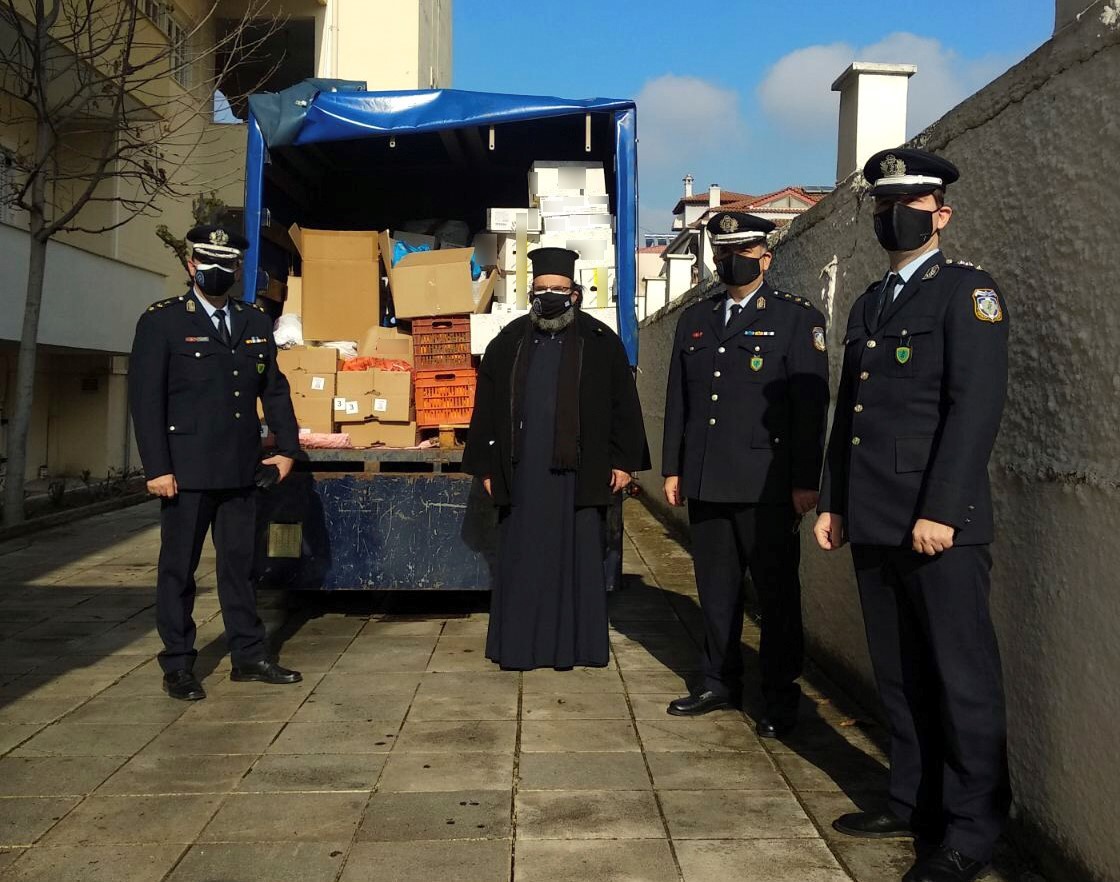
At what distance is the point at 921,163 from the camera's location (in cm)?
318

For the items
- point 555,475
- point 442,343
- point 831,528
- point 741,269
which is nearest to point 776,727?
point 831,528

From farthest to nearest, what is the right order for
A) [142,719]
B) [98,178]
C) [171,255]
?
[171,255] < [98,178] < [142,719]

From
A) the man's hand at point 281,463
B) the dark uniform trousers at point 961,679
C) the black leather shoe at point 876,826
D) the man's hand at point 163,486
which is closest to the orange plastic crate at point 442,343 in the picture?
the man's hand at point 281,463

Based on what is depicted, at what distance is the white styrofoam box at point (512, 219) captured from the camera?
6.82m

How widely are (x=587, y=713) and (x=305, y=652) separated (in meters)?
1.88

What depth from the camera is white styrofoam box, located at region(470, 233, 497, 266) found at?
7.35 metres

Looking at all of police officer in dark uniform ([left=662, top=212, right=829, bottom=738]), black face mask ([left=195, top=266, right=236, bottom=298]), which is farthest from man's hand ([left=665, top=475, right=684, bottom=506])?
black face mask ([left=195, top=266, right=236, bottom=298])

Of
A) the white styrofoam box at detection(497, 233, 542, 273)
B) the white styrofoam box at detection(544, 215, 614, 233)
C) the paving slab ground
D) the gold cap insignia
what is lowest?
the paving slab ground

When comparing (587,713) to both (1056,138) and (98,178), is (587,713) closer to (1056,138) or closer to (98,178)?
(1056,138)

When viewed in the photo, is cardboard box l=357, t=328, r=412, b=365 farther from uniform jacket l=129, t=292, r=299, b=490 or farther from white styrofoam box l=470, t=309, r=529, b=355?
uniform jacket l=129, t=292, r=299, b=490

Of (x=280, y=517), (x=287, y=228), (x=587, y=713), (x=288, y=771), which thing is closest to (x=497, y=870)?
(x=288, y=771)

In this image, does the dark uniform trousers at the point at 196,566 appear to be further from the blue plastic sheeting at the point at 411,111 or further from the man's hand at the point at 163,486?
the blue plastic sheeting at the point at 411,111

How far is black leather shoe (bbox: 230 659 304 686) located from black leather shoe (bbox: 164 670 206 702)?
0.27 meters

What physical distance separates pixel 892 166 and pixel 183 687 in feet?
12.2
